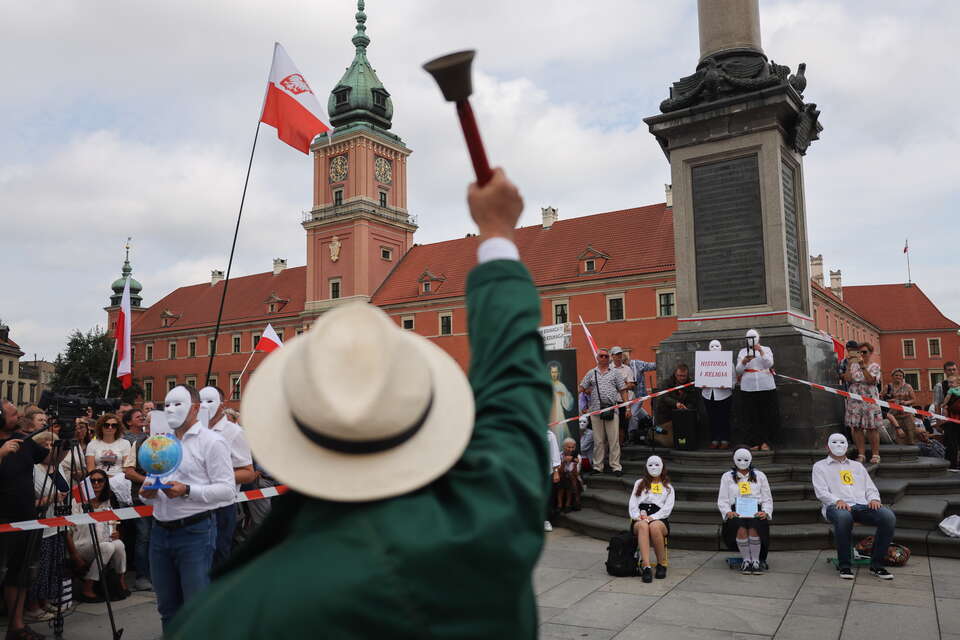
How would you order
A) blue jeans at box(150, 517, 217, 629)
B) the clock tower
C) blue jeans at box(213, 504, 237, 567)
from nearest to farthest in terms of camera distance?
blue jeans at box(150, 517, 217, 629) < blue jeans at box(213, 504, 237, 567) < the clock tower

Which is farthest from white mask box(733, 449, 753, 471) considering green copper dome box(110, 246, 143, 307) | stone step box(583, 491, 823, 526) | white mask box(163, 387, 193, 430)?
green copper dome box(110, 246, 143, 307)

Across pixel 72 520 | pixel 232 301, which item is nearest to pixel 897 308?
pixel 232 301

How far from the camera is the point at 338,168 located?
191 feet

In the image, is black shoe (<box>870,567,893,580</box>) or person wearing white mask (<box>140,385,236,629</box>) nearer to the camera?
person wearing white mask (<box>140,385,236,629</box>)

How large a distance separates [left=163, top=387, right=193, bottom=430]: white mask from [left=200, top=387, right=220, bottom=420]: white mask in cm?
168

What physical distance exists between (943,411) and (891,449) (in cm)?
301

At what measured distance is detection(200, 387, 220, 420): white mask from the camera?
6926mm

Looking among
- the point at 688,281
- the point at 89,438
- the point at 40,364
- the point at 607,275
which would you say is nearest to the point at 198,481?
the point at 89,438

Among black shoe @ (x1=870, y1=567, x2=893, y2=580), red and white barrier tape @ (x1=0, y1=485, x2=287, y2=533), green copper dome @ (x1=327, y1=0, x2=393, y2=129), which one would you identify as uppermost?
green copper dome @ (x1=327, y1=0, x2=393, y2=129)

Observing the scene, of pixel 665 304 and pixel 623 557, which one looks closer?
pixel 623 557

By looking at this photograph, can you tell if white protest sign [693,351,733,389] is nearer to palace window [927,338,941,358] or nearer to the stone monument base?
the stone monument base

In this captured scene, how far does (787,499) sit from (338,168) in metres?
53.4

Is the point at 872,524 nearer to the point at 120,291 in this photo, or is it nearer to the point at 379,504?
the point at 379,504

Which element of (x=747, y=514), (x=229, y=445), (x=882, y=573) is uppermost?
(x=229, y=445)
